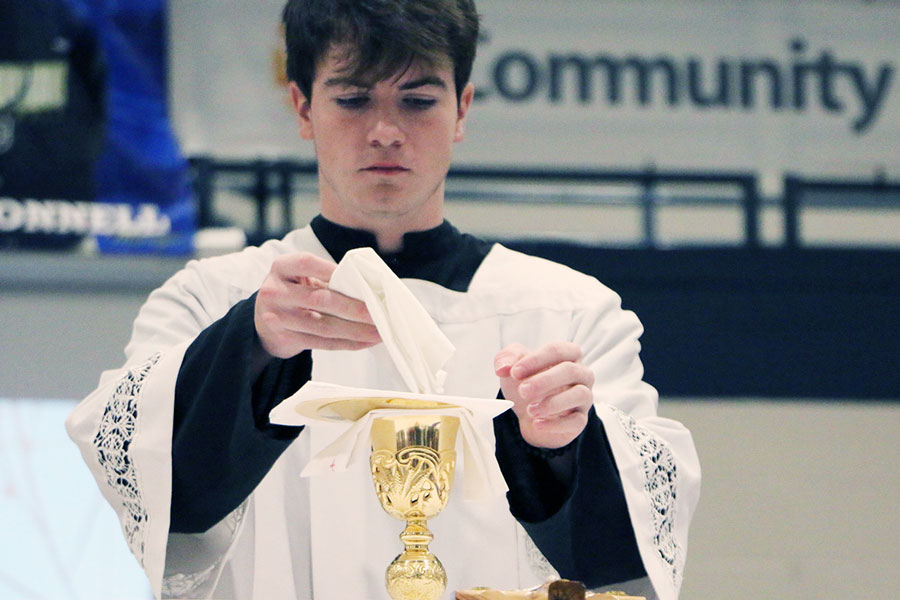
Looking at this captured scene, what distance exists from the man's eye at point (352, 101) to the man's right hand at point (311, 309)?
498mm

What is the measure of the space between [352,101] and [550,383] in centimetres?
67

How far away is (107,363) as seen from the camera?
15.4 feet

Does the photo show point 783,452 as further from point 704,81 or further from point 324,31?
point 324,31

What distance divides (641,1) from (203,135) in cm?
233

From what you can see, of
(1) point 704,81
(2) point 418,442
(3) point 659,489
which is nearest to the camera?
(2) point 418,442

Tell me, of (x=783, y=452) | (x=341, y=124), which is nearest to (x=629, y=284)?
(x=783, y=452)

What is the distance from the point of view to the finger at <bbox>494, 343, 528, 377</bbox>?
1.29 m

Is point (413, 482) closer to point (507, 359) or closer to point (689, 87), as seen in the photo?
point (507, 359)

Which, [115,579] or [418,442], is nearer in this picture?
[418,442]


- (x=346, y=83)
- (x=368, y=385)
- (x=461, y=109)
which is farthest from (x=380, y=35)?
(x=368, y=385)

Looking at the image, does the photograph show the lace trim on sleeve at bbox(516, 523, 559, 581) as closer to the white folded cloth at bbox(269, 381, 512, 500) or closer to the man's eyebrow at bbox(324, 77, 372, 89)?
the white folded cloth at bbox(269, 381, 512, 500)

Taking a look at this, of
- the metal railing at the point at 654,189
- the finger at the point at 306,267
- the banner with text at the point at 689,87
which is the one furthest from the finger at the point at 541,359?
the banner with text at the point at 689,87

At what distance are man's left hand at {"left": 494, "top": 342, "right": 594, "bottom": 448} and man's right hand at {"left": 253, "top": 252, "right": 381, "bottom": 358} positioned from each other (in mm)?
159

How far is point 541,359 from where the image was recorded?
1269 mm
